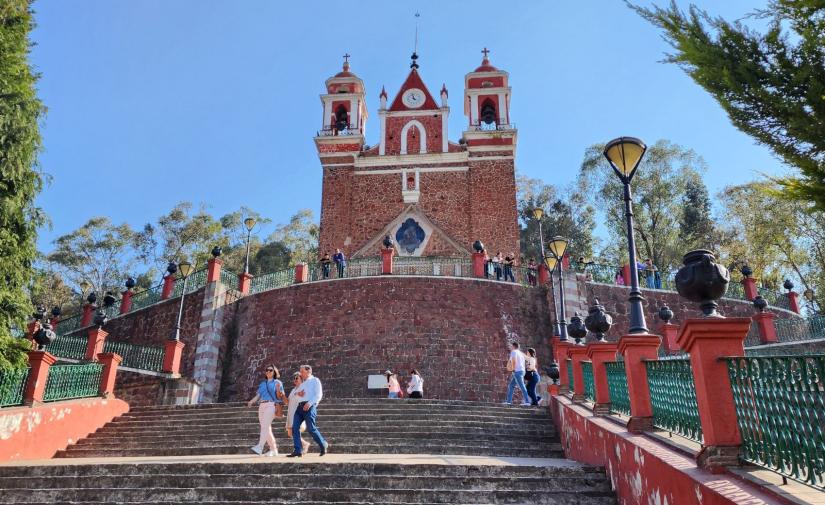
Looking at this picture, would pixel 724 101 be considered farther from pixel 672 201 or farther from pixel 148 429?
pixel 672 201

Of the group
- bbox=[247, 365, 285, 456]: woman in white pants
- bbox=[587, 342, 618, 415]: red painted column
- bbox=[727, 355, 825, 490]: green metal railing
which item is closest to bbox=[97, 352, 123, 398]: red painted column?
bbox=[247, 365, 285, 456]: woman in white pants

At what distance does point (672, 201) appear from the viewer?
32.1m

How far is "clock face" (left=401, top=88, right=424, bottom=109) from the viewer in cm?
2948

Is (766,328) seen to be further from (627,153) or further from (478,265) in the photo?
(627,153)

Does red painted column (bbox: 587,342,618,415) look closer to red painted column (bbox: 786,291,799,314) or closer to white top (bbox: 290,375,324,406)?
white top (bbox: 290,375,324,406)

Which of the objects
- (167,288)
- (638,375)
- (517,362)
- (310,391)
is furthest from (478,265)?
(638,375)

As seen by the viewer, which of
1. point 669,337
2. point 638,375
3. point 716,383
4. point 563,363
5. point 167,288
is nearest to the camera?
point 716,383

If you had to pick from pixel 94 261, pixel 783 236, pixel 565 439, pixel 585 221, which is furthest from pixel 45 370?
pixel 585 221

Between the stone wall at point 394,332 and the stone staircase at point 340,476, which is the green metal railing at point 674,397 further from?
the stone wall at point 394,332

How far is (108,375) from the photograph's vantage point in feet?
38.4

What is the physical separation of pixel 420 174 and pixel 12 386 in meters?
19.9

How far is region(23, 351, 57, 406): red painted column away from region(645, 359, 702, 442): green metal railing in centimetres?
952

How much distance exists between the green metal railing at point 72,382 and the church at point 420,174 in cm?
1470

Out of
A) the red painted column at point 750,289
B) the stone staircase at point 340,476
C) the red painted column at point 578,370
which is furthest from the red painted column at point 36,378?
the red painted column at point 750,289
